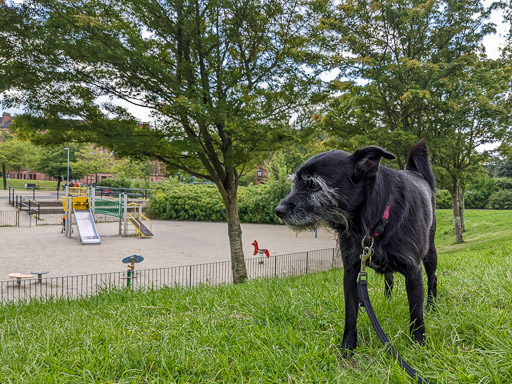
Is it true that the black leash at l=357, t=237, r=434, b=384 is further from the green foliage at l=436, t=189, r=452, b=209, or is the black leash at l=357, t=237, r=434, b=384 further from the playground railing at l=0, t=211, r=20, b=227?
the green foliage at l=436, t=189, r=452, b=209

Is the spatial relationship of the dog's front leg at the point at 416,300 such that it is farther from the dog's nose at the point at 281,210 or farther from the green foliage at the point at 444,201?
the green foliage at the point at 444,201

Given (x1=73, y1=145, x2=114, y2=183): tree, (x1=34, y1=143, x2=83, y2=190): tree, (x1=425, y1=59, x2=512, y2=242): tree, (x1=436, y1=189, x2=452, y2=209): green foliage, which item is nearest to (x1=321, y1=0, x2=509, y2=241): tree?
(x1=425, y1=59, x2=512, y2=242): tree

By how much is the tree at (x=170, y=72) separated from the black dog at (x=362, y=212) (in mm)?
5235

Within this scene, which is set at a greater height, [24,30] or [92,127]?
[24,30]

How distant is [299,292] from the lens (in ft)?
13.5

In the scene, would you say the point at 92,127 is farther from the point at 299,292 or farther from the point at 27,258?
the point at 27,258

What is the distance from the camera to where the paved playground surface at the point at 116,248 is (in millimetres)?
14242

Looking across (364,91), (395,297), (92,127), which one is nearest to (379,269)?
(395,297)

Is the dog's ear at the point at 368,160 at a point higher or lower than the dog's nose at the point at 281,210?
higher

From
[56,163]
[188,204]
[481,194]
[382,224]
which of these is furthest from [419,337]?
[56,163]

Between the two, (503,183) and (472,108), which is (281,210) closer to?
(472,108)

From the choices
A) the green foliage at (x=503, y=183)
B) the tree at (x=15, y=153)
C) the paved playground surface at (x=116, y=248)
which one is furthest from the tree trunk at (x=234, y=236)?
the tree at (x=15, y=153)

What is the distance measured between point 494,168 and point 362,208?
5829 centimetres

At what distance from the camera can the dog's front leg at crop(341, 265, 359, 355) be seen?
2.34m
